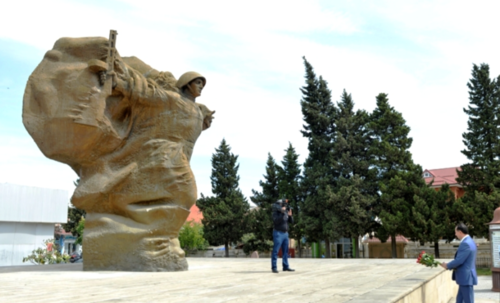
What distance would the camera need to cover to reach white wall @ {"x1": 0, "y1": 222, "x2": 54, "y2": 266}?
77.3 ft

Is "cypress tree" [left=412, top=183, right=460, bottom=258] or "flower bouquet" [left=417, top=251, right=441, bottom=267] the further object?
"cypress tree" [left=412, top=183, right=460, bottom=258]

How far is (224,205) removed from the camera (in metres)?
37.4

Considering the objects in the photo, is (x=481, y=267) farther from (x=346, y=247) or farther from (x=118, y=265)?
(x=118, y=265)

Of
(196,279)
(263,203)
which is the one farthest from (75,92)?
(263,203)

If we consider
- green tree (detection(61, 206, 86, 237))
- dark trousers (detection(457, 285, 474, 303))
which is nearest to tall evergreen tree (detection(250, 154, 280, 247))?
green tree (detection(61, 206, 86, 237))

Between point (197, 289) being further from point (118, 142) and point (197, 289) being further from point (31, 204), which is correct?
point (31, 204)

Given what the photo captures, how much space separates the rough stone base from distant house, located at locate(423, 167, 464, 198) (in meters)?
35.6

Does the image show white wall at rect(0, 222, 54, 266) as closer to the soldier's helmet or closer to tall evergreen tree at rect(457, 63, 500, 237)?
the soldier's helmet

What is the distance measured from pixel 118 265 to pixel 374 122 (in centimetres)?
2654

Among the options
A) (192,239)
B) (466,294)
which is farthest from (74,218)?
(466,294)

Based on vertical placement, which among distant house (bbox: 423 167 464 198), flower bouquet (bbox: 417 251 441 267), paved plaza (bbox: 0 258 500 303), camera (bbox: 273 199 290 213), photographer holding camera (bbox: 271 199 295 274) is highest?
distant house (bbox: 423 167 464 198)

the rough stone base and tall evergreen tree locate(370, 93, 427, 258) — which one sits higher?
tall evergreen tree locate(370, 93, 427, 258)

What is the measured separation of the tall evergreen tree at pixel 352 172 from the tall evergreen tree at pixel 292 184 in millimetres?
3227

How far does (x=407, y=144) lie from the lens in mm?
31984
